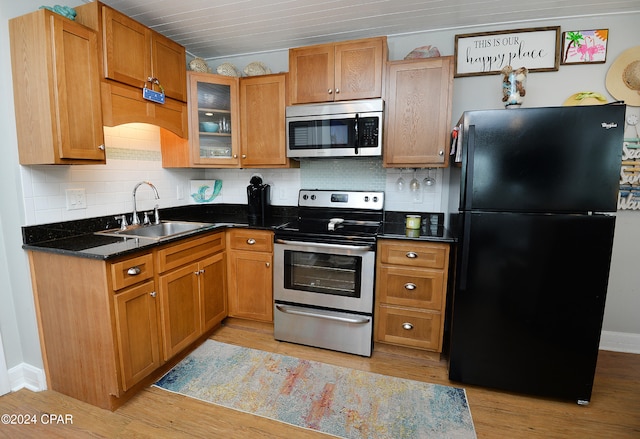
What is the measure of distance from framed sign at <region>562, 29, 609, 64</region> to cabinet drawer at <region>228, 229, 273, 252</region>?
2633mm

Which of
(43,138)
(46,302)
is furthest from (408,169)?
(46,302)

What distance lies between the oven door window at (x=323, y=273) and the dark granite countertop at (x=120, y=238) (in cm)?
31

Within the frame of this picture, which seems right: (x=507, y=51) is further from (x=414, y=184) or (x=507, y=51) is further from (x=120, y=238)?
(x=120, y=238)

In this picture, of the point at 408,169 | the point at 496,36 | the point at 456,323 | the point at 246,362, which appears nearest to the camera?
the point at 456,323

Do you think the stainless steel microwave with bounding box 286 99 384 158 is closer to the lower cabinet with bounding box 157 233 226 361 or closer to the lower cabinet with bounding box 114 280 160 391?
the lower cabinet with bounding box 157 233 226 361

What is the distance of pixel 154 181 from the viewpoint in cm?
266

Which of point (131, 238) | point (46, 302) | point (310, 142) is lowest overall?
point (46, 302)

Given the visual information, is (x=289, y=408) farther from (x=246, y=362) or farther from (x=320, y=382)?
(x=246, y=362)

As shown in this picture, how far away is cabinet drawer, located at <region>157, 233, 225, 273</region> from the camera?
195 centimetres

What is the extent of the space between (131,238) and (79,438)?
1.09m

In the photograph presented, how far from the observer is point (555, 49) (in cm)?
225

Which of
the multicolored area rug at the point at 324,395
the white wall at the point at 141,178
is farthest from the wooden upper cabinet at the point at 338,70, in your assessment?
the multicolored area rug at the point at 324,395

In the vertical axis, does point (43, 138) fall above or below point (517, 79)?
below

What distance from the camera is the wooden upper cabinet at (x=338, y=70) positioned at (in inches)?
89.8
